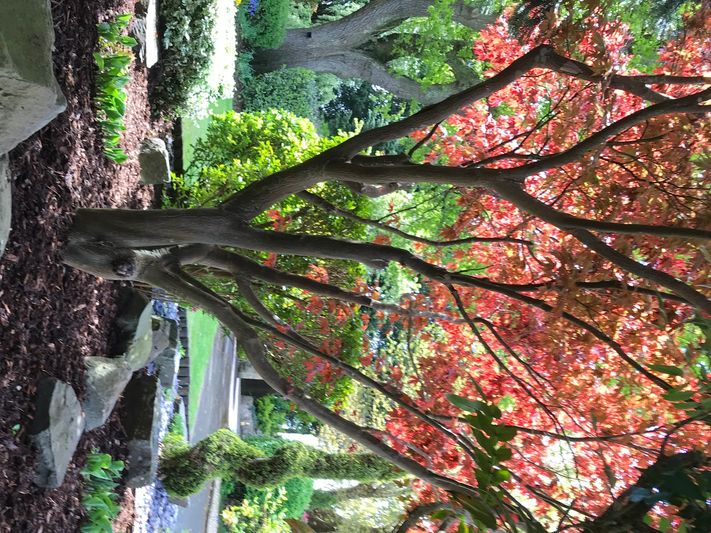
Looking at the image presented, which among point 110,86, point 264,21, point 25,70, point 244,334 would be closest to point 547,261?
point 244,334

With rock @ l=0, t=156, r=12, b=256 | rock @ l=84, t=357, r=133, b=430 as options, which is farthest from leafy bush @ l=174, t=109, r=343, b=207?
rock @ l=0, t=156, r=12, b=256

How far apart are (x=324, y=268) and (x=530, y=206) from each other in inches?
123

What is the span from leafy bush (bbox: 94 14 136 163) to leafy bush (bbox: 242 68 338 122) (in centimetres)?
1145

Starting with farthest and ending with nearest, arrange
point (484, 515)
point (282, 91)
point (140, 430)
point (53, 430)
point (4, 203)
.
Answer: point (282, 91), point (140, 430), point (53, 430), point (4, 203), point (484, 515)

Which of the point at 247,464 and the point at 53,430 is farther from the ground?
the point at 247,464

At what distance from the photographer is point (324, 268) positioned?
564 cm

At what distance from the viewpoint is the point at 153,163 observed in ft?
18.9

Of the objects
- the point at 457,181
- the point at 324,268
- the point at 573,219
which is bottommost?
the point at 573,219

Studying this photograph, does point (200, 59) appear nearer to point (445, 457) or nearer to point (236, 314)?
point (236, 314)

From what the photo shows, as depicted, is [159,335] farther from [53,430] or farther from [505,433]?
[505,433]

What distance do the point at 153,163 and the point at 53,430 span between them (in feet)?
9.72

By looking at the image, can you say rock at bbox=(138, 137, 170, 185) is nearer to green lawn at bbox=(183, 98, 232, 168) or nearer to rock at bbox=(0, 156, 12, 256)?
green lawn at bbox=(183, 98, 232, 168)

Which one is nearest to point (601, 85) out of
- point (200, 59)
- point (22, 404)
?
point (22, 404)

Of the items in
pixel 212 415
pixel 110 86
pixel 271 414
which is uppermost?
pixel 271 414
